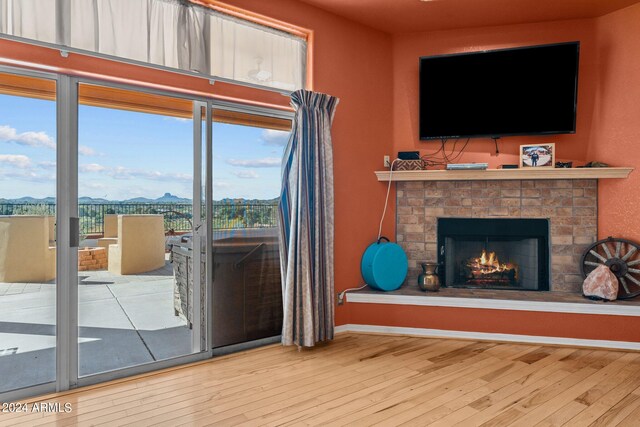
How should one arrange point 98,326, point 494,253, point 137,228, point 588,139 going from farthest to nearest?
point 494,253 → point 588,139 → point 137,228 → point 98,326

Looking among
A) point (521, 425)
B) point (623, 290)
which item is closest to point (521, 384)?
point (521, 425)

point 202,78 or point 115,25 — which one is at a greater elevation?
point 115,25

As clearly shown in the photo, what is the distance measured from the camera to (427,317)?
352 centimetres

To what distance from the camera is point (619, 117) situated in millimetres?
3400

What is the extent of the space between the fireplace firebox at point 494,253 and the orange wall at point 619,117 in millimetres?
536

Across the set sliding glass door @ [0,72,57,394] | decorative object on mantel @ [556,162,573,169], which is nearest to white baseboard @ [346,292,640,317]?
decorative object on mantel @ [556,162,573,169]

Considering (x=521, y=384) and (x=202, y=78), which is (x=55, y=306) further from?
(x=521, y=384)

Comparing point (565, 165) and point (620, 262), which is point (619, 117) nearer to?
point (565, 165)

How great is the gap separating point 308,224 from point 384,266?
2.87ft

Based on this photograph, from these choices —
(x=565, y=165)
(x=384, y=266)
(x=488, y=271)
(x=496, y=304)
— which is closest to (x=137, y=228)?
(x=384, y=266)

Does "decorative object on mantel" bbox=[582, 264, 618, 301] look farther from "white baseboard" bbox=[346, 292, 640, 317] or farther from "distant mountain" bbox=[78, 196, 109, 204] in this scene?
"distant mountain" bbox=[78, 196, 109, 204]

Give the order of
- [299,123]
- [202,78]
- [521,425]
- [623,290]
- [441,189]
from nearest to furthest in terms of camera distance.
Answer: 1. [521,425]
2. [202,78]
3. [299,123]
4. [623,290]
5. [441,189]

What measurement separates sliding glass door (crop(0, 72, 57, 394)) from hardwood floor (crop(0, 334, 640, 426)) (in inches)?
11.5

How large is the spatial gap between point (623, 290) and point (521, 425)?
2013 millimetres
